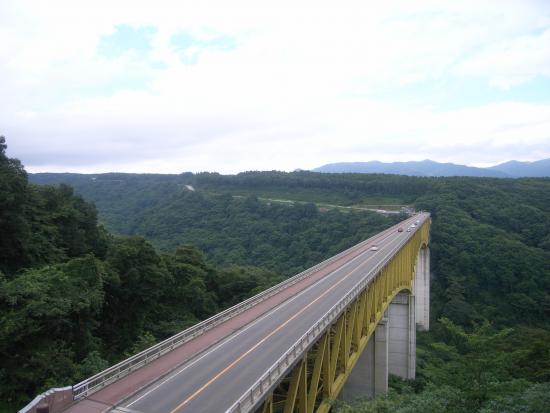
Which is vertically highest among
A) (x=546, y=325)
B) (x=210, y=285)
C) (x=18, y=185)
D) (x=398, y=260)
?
(x=18, y=185)

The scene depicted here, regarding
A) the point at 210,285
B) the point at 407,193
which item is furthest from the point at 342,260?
the point at 407,193


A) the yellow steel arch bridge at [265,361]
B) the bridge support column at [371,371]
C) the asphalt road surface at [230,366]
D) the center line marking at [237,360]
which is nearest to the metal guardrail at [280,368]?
the yellow steel arch bridge at [265,361]

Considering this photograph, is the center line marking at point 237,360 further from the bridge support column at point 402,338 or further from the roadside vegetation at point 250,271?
the bridge support column at point 402,338

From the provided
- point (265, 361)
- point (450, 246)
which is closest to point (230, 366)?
point (265, 361)

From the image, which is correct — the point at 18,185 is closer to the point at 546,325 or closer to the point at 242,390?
the point at 242,390

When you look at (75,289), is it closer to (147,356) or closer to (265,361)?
(147,356)

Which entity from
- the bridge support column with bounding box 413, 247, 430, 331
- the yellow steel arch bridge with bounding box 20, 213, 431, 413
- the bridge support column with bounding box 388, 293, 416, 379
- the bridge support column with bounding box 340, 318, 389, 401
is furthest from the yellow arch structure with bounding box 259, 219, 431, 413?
the bridge support column with bounding box 413, 247, 430, 331
